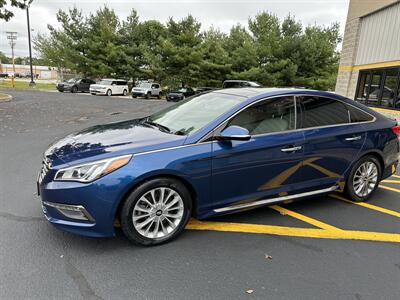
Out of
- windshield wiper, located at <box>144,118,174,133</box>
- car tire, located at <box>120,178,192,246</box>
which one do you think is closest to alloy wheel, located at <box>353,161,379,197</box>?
car tire, located at <box>120,178,192,246</box>

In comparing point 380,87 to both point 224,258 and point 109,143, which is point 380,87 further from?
point 109,143

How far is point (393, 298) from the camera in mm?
2396

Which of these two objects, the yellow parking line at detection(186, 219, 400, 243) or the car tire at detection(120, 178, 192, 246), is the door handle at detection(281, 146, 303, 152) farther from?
the car tire at detection(120, 178, 192, 246)

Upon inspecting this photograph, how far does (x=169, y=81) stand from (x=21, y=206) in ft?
108

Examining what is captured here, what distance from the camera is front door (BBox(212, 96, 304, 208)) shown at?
10.3ft

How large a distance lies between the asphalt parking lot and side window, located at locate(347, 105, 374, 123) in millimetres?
1183

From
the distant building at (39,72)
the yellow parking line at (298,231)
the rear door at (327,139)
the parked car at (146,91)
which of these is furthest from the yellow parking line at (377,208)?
the distant building at (39,72)

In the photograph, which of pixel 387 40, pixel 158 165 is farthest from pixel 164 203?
pixel 387 40

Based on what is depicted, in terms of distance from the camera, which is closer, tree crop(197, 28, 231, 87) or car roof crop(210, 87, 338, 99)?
car roof crop(210, 87, 338, 99)

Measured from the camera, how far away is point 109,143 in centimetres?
304

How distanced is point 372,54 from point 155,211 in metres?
14.8

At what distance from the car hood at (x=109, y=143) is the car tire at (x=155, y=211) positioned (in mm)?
365

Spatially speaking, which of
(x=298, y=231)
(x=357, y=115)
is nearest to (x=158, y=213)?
(x=298, y=231)

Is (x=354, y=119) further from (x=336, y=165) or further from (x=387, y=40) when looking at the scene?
(x=387, y=40)
